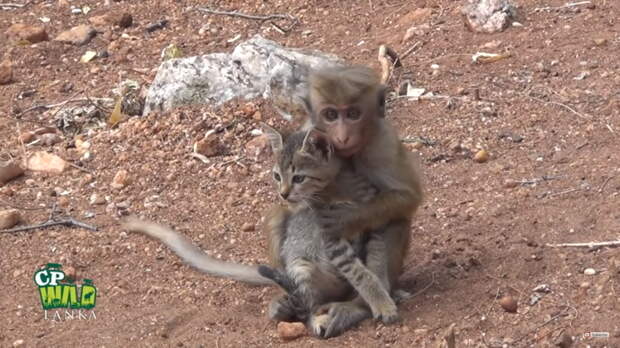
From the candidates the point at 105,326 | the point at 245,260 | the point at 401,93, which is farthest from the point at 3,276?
the point at 401,93

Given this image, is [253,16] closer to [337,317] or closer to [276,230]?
[276,230]

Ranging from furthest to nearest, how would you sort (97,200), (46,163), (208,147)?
1. (46,163)
2. (208,147)
3. (97,200)

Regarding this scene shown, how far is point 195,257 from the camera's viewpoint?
731 cm

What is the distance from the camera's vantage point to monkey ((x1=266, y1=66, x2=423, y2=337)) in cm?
629

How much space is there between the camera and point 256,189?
8.34 m

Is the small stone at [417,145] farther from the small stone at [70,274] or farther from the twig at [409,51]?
the small stone at [70,274]

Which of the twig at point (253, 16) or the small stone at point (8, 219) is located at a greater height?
the small stone at point (8, 219)

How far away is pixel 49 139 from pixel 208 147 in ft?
5.43

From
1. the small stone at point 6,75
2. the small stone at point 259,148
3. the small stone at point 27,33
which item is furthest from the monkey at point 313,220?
the small stone at point 27,33

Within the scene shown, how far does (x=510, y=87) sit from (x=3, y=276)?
4.41 meters

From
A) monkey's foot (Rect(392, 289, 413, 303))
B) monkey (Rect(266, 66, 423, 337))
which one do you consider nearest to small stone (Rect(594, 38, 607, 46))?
monkey (Rect(266, 66, 423, 337))

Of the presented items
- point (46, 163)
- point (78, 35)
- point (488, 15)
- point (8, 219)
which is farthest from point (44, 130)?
point (488, 15)

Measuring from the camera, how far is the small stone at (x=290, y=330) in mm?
6270

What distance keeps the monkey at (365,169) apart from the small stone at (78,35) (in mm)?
5674
